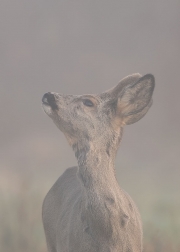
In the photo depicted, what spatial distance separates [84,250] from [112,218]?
0.86 feet

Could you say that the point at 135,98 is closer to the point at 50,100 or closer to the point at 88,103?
the point at 88,103

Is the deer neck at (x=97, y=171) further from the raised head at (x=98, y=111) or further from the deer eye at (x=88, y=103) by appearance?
the deer eye at (x=88, y=103)

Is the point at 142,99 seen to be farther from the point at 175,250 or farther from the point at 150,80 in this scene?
the point at 175,250

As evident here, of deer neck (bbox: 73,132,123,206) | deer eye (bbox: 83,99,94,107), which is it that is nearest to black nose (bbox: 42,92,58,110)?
deer eye (bbox: 83,99,94,107)

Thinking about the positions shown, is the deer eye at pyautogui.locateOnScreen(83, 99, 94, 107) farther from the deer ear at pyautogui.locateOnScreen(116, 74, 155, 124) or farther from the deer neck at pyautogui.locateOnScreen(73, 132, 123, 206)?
the deer neck at pyautogui.locateOnScreen(73, 132, 123, 206)

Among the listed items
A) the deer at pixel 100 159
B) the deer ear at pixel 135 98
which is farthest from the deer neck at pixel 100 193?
the deer ear at pixel 135 98

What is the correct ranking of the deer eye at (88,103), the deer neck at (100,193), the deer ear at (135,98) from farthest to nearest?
the deer eye at (88,103) → the deer ear at (135,98) → the deer neck at (100,193)

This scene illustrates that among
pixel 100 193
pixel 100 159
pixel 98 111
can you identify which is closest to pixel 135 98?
pixel 98 111

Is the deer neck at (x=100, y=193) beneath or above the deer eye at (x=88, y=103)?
beneath

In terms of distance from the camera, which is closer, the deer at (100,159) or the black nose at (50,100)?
the deer at (100,159)

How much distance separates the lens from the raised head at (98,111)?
311 centimetres

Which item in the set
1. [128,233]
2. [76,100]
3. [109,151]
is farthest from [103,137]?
[128,233]

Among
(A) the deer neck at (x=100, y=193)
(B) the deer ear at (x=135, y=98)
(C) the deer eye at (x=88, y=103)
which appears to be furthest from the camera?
(C) the deer eye at (x=88, y=103)

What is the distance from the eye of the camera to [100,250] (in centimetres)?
296
